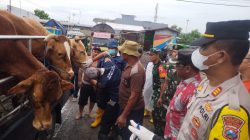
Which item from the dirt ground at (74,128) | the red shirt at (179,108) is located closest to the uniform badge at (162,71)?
the dirt ground at (74,128)

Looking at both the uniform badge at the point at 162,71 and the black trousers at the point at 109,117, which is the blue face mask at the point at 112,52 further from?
the black trousers at the point at 109,117

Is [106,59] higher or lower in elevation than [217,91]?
lower

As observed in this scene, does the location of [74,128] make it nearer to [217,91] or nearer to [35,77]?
[35,77]

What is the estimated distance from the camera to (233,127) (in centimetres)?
133

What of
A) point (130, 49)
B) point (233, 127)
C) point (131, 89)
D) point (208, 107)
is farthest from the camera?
point (130, 49)

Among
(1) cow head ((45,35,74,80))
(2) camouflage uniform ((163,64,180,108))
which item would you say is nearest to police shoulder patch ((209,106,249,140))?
(2) camouflage uniform ((163,64,180,108))

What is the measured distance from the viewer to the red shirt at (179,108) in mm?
2578

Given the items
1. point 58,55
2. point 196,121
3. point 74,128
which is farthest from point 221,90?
point 74,128

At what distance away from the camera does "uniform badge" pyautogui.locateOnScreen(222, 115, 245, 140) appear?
4.33 ft

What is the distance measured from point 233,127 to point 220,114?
3.6 inches

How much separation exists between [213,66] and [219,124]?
0.42 meters

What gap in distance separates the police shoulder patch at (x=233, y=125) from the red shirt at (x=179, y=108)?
1178 millimetres

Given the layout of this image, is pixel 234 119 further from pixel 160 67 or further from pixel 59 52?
Result: pixel 160 67

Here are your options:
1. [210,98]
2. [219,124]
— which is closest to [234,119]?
[219,124]
